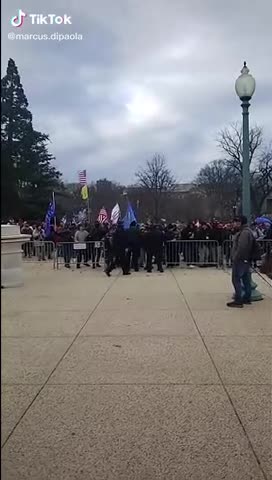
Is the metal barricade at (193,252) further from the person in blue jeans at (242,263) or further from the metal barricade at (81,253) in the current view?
the person in blue jeans at (242,263)

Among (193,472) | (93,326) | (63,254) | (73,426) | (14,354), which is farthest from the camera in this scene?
(63,254)

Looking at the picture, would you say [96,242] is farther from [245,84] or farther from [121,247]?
[245,84]

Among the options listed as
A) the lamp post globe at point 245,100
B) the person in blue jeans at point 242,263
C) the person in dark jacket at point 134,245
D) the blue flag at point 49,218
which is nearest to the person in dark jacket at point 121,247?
the person in dark jacket at point 134,245

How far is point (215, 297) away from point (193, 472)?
770 centimetres

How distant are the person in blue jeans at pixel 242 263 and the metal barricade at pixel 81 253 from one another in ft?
29.7

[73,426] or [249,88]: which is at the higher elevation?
→ [249,88]

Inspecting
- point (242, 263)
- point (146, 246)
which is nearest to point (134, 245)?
point (146, 246)

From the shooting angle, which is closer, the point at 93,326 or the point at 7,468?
the point at 7,468

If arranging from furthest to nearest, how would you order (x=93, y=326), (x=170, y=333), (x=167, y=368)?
(x=93, y=326), (x=170, y=333), (x=167, y=368)

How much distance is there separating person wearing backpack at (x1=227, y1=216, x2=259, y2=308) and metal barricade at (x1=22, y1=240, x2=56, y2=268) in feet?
38.0

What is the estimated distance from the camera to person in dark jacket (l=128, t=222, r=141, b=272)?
1720 cm

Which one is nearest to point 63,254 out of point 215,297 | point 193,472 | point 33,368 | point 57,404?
point 215,297

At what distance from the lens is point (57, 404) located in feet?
15.6

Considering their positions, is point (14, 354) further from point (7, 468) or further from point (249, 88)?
point (249, 88)
